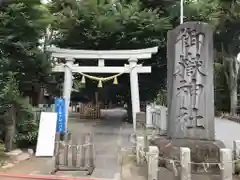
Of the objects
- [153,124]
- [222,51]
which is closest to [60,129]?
[153,124]

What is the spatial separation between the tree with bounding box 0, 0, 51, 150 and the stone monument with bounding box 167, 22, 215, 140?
4.98m

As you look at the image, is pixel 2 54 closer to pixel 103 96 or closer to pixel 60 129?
pixel 60 129

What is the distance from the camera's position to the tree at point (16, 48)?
9055 mm

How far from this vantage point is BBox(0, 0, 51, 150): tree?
9055 millimetres

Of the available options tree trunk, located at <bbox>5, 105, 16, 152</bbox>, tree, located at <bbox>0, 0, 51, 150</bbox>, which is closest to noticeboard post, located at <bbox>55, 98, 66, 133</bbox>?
tree, located at <bbox>0, 0, 51, 150</bbox>

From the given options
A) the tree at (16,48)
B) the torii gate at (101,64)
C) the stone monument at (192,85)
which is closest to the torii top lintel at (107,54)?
the torii gate at (101,64)

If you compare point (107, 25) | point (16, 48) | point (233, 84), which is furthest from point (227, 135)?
point (233, 84)

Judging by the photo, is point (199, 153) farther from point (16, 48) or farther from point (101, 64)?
point (101, 64)

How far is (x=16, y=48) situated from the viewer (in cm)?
1020

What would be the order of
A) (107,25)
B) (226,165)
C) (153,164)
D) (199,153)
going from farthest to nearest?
1. (107,25)
2. (199,153)
3. (153,164)
4. (226,165)

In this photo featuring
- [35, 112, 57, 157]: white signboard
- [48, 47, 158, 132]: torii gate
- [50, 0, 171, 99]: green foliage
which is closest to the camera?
[35, 112, 57, 157]: white signboard

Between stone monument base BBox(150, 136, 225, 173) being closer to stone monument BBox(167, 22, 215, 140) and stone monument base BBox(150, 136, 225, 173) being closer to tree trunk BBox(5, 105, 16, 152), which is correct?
stone monument BBox(167, 22, 215, 140)

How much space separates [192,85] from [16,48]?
636 centimetres

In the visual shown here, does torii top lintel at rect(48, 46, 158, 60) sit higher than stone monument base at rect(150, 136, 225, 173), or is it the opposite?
torii top lintel at rect(48, 46, 158, 60)
